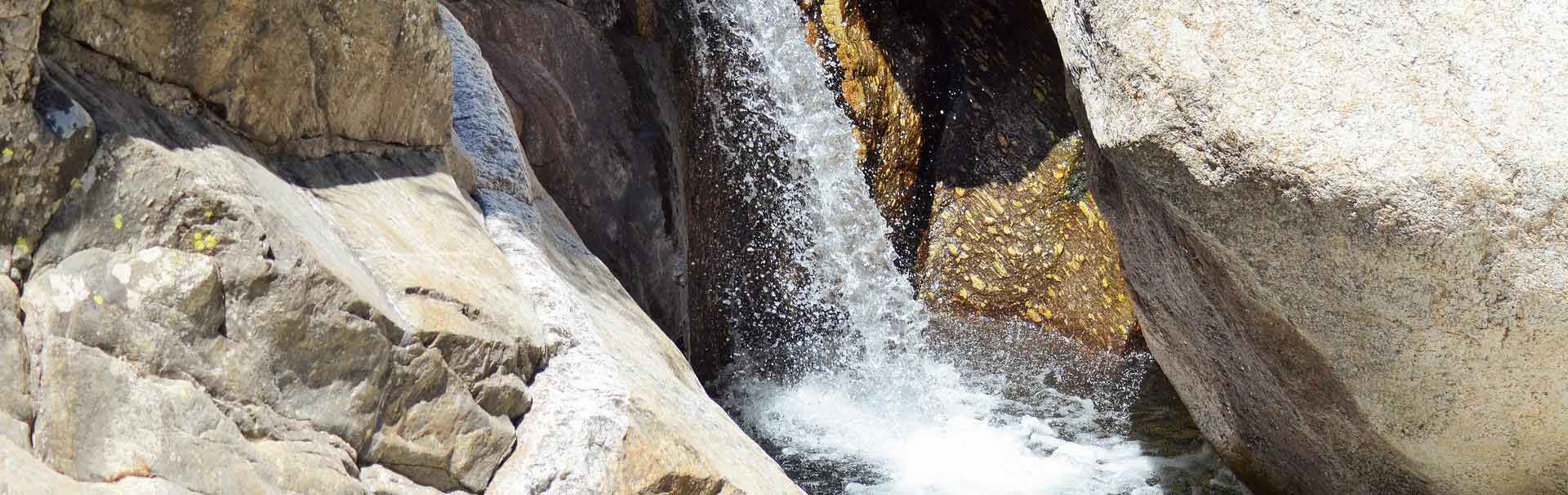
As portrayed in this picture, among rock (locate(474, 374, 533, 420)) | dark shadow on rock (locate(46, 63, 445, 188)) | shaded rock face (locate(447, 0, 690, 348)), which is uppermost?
shaded rock face (locate(447, 0, 690, 348))

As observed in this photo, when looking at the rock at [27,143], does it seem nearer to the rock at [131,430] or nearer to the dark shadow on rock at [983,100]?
the rock at [131,430]

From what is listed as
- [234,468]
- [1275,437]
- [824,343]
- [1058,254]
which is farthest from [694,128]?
[234,468]

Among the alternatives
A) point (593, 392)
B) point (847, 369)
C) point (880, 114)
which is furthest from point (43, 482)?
point (880, 114)

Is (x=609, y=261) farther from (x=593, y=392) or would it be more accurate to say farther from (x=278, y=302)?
(x=278, y=302)

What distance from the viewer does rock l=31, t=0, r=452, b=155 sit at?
5.62 ft

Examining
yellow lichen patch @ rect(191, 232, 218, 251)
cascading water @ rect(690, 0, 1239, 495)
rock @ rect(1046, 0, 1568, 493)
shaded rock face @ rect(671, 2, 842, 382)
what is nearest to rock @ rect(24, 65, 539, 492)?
yellow lichen patch @ rect(191, 232, 218, 251)

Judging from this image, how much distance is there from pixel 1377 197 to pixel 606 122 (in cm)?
269

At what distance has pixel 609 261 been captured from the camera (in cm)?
404

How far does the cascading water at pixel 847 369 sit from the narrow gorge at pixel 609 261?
3 centimetres

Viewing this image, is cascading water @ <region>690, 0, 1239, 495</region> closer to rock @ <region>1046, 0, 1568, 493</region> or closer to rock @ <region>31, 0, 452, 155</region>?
rock @ <region>1046, 0, 1568, 493</region>

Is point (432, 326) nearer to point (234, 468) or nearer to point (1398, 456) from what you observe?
point (234, 468)

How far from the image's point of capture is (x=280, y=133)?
2041 millimetres

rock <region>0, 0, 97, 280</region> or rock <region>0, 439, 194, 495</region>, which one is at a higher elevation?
rock <region>0, 0, 97, 280</region>

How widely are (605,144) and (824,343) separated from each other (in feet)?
5.47
